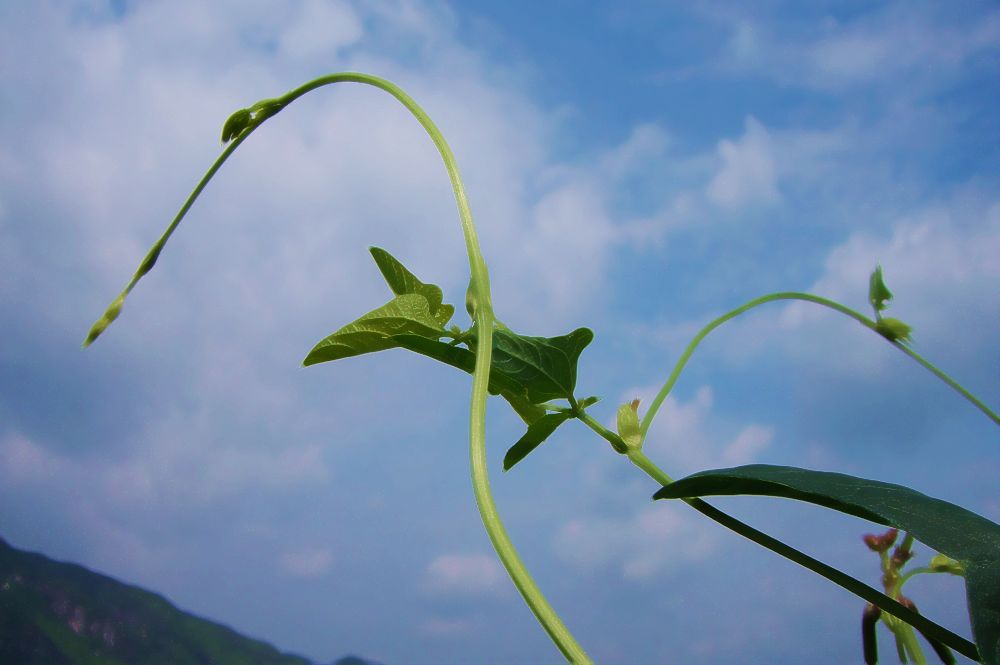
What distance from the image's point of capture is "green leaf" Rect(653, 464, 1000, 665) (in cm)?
20

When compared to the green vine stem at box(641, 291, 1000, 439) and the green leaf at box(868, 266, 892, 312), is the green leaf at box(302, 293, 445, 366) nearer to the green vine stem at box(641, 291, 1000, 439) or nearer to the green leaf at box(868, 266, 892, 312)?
the green vine stem at box(641, 291, 1000, 439)

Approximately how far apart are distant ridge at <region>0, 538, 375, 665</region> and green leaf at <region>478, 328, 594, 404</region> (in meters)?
0.63

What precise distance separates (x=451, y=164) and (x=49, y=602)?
0.88 m

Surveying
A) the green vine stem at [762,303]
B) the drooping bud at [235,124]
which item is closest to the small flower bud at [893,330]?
the green vine stem at [762,303]

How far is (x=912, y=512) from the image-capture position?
0.24 metres

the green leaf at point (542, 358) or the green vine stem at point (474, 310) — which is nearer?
the green vine stem at point (474, 310)

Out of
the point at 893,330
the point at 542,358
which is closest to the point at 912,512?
the point at 542,358

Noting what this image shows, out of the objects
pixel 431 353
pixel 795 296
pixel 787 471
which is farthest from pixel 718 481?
pixel 795 296

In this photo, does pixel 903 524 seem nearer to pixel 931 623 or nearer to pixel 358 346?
pixel 931 623

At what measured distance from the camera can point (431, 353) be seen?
0.34m

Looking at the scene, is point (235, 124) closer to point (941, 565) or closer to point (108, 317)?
point (108, 317)

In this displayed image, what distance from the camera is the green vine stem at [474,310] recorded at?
0.63 feet

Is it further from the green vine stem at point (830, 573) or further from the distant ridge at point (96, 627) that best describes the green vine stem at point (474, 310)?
the distant ridge at point (96, 627)

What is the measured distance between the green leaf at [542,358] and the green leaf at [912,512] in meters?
0.10
